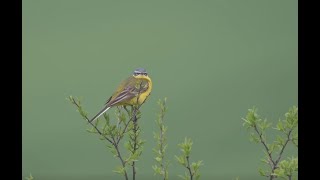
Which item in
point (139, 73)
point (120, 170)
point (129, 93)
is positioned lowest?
point (120, 170)

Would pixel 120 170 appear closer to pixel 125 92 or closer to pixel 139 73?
pixel 125 92

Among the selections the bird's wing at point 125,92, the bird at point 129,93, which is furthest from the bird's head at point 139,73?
the bird's wing at point 125,92

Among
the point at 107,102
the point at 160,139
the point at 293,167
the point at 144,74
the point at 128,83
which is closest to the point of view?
the point at 293,167

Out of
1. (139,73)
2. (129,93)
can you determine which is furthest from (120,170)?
(139,73)

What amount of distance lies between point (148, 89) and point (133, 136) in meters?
2.84

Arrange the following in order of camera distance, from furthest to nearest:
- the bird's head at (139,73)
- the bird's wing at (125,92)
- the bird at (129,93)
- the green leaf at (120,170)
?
1. the bird's head at (139,73)
2. the bird's wing at (125,92)
3. the bird at (129,93)
4. the green leaf at (120,170)

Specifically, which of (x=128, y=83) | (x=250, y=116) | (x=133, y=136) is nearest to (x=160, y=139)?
(x=133, y=136)

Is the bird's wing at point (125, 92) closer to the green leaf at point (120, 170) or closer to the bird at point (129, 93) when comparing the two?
the bird at point (129, 93)

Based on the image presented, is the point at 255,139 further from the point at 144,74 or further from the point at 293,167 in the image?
the point at 144,74

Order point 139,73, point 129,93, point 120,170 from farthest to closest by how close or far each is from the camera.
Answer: point 139,73
point 129,93
point 120,170

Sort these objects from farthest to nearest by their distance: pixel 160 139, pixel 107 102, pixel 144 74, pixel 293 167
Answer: pixel 144 74 → pixel 107 102 → pixel 160 139 → pixel 293 167

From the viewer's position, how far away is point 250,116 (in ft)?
12.8

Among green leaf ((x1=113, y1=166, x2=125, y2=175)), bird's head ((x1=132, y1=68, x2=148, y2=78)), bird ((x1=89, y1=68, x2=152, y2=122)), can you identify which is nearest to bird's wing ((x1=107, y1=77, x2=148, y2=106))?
bird ((x1=89, y1=68, x2=152, y2=122))

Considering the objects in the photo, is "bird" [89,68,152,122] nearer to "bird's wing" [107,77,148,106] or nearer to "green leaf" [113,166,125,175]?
"bird's wing" [107,77,148,106]
